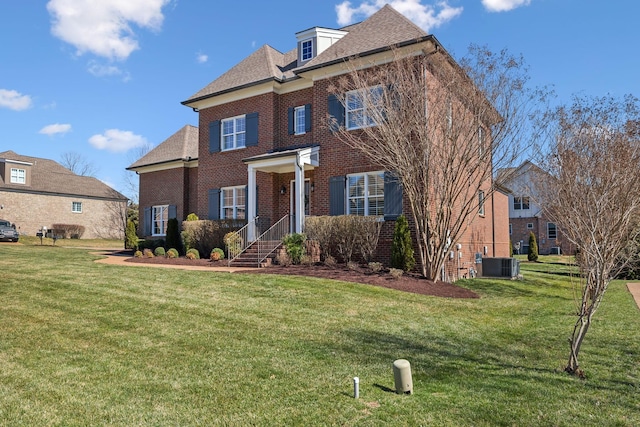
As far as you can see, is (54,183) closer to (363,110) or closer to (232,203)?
(232,203)

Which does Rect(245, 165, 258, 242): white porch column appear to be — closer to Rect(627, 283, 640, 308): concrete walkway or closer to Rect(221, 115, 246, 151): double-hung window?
Rect(221, 115, 246, 151): double-hung window

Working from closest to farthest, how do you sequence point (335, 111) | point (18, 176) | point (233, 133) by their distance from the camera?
point (335, 111)
point (233, 133)
point (18, 176)

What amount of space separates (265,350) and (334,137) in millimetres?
10749

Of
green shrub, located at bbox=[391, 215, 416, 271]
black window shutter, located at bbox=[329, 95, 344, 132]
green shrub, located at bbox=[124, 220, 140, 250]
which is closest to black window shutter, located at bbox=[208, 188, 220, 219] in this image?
green shrub, located at bbox=[124, 220, 140, 250]

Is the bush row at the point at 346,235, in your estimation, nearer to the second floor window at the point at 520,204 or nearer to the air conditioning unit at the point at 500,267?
the air conditioning unit at the point at 500,267

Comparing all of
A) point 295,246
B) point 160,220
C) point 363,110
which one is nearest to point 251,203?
point 295,246

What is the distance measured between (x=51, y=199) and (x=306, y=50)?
2736 centimetres

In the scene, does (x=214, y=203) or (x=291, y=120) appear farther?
(x=214, y=203)

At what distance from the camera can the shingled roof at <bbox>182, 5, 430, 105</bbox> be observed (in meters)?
14.4

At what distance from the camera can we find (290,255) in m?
13.7

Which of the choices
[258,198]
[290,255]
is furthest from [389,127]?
[258,198]

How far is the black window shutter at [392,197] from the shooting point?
13.8 metres

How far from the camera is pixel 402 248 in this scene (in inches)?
504

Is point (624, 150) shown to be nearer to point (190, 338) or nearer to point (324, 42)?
point (324, 42)
